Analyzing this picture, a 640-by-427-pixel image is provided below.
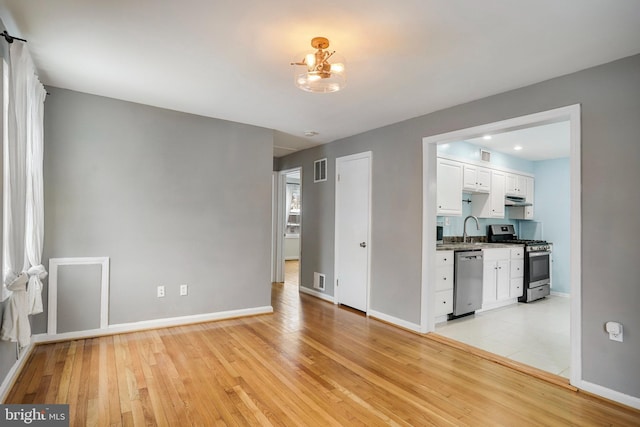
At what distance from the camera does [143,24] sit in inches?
81.4

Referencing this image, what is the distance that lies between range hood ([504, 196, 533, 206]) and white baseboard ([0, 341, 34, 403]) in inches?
262

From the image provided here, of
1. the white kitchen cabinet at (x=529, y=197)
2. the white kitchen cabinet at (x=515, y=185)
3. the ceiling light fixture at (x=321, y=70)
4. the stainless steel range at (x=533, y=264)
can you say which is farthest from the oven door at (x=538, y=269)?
the ceiling light fixture at (x=321, y=70)

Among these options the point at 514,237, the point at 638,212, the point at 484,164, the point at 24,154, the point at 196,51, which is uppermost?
the point at 196,51

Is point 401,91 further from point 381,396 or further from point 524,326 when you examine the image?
point 524,326

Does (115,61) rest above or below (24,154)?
above

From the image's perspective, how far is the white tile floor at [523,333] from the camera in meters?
3.08

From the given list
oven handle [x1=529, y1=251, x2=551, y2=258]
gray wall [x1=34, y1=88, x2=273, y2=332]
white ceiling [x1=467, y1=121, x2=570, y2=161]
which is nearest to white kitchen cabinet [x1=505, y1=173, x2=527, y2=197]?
white ceiling [x1=467, y1=121, x2=570, y2=161]

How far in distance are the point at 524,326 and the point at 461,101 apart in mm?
2813

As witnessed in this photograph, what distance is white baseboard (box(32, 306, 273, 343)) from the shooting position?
320 centimetres

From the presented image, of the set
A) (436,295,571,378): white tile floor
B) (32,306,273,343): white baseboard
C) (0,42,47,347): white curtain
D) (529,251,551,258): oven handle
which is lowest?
(436,295,571,378): white tile floor

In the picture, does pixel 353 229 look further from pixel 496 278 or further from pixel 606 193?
pixel 606 193

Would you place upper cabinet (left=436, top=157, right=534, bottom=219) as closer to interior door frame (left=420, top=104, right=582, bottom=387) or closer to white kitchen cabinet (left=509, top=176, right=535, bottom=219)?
white kitchen cabinet (left=509, top=176, right=535, bottom=219)

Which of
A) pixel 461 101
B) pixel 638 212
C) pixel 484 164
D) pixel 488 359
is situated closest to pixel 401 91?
pixel 461 101

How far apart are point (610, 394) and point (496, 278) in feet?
8.20
